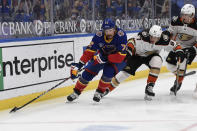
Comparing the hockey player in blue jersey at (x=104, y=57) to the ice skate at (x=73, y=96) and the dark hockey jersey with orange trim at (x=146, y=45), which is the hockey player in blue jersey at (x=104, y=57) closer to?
the ice skate at (x=73, y=96)

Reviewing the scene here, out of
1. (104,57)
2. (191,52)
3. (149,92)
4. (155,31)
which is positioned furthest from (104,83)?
(191,52)

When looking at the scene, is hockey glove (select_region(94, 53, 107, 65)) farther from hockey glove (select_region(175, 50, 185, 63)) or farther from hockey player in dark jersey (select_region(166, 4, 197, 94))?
hockey player in dark jersey (select_region(166, 4, 197, 94))

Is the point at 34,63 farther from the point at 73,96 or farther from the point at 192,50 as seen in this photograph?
the point at 192,50

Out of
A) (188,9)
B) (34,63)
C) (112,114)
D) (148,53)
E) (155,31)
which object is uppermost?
(188,9)

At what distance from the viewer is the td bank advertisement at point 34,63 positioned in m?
4.71

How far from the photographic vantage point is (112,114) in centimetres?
433

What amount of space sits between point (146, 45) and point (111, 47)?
1.82 feet

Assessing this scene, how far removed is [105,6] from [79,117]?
3.28m

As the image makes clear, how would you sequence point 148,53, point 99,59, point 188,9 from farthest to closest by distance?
point 148,53 → point 188,9 → point 99,59

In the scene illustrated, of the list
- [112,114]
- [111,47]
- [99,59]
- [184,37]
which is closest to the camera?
[112,114]

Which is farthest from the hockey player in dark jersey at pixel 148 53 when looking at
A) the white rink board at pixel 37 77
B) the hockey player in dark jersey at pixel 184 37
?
the white rink board at pixel 37 77

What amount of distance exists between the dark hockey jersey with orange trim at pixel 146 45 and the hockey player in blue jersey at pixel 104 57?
1.10 feet

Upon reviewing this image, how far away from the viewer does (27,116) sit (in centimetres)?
430

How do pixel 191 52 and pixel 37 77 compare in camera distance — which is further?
pixel 191 52
